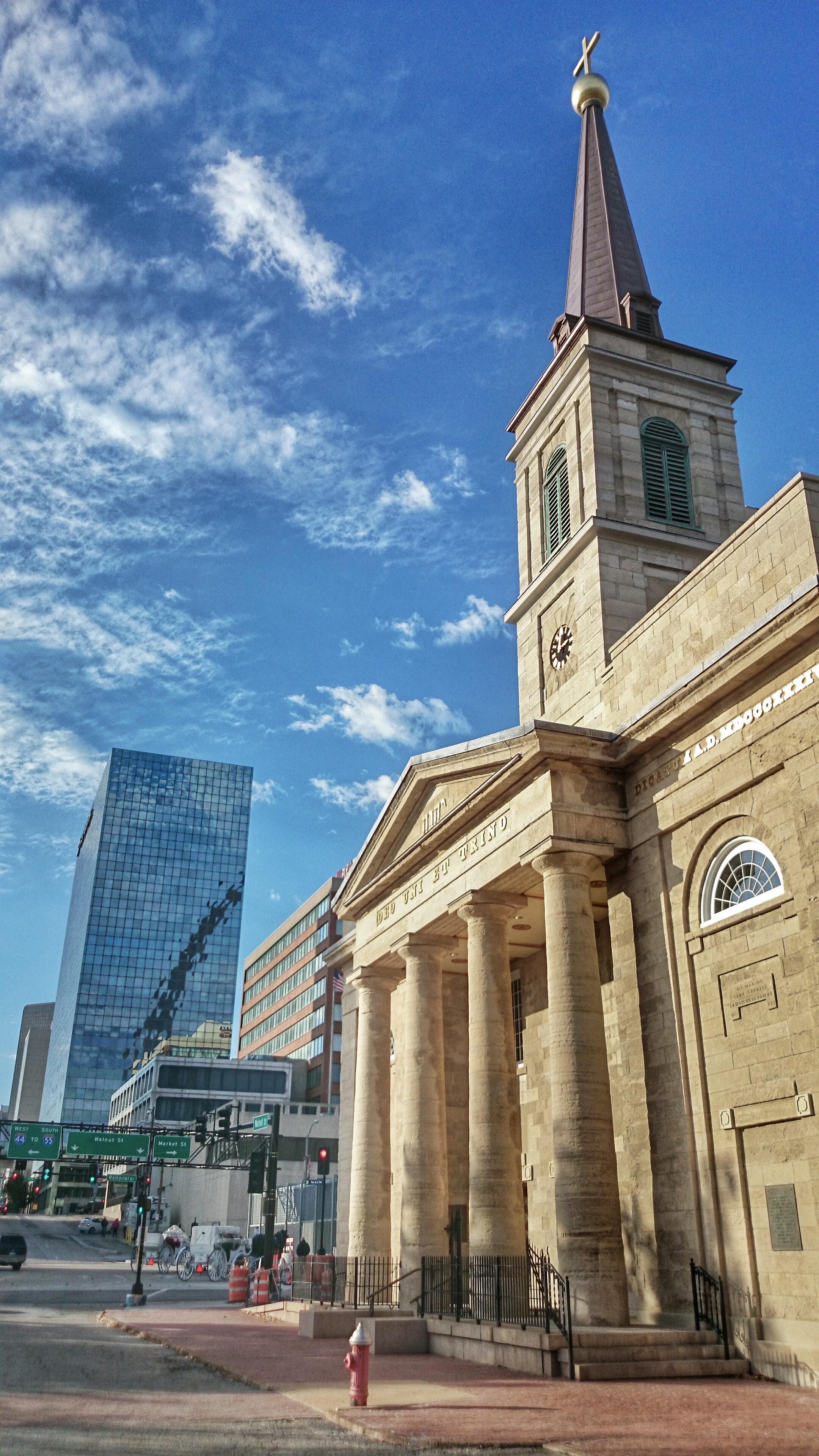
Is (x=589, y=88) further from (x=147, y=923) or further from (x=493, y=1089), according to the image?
(x=147, y=923)

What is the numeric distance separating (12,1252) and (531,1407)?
1850 inches

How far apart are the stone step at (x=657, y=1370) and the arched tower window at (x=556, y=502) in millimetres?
20324

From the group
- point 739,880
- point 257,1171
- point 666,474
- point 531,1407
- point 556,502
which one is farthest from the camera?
point 257,1171

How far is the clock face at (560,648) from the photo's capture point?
97.7 feet

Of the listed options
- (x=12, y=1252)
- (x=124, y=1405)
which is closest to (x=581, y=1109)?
(x=124, y=1405)

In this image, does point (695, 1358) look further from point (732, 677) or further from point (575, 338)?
point (575, 338)

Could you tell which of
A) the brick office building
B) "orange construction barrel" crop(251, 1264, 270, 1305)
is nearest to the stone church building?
"orange construction barrel" crop(251, 1264, 270, 1305)

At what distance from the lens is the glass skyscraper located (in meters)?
166

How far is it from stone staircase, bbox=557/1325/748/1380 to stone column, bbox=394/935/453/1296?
8.55 m

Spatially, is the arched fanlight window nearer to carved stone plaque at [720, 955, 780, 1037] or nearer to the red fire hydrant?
carved stone plaque at [720, 955, 780, 1037]

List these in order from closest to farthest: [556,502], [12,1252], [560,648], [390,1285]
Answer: [390,1285]
[560,648]
[556,502]
[12,1252]

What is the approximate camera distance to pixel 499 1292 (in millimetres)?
20062

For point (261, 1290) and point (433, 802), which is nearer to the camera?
point (433, 802)

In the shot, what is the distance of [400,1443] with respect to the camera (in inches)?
451
